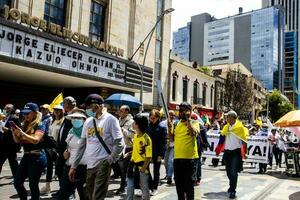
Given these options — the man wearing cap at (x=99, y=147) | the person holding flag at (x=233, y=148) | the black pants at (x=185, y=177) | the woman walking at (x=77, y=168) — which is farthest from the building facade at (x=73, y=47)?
the man wearing cap at (x=99, y=147)

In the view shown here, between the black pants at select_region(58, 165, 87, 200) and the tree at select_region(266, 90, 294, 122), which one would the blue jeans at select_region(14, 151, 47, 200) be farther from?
the tree at select_region(266, 90, 294, 122)

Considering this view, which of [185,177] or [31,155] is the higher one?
[31,155]

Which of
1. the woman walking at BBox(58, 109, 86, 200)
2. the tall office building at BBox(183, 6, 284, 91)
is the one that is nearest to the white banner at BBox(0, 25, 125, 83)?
the woman walking at BBox(58, 109, 86, 200)

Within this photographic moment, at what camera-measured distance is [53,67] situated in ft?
58.7

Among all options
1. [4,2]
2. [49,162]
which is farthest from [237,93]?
[49,162]

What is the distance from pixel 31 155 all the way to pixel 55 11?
675 inches

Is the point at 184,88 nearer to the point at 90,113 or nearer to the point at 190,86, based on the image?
the point at 190,86

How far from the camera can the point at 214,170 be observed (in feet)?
43.4

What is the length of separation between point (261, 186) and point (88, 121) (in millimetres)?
6694

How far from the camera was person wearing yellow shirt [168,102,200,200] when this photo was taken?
5945 millimetres

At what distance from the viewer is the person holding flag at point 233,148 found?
8.09 metres

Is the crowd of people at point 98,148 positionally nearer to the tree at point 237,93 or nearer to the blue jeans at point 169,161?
the blue jeans at point 169,161

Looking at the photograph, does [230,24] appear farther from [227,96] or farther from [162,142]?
[162,142]

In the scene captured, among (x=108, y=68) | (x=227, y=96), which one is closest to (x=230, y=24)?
(x=227, y=96)
